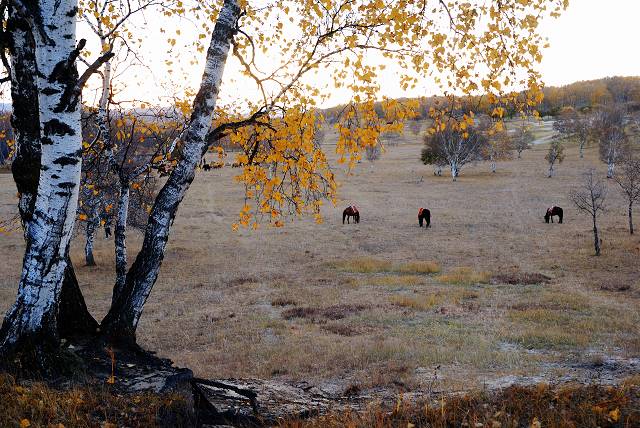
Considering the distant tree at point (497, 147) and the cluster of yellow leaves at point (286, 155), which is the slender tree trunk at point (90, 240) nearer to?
the cluster of yellow leaves at point (286, 155)

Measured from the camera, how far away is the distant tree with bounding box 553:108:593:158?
8481 cm

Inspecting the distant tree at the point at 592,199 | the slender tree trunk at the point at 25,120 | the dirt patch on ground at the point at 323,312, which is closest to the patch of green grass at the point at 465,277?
the dirt patch on ground at the point at 323,312

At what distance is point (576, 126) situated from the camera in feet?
285

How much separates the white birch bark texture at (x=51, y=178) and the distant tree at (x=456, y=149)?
65775mm

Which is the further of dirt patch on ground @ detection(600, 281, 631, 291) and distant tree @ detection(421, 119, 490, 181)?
distant tree @ detection(421, 119, 490, 181)

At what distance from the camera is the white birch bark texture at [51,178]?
4648 mm

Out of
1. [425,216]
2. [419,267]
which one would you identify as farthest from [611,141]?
[419,267]

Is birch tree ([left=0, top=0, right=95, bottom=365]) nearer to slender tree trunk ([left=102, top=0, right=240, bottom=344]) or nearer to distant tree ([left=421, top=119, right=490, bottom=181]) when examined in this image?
slender tree trunk ([left=102, top=0, right=240, bottom=344])

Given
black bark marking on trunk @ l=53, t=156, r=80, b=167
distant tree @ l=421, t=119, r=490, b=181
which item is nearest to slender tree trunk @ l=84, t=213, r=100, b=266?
black bark marking on trunk @ l=53, t=156, r=80, b=167

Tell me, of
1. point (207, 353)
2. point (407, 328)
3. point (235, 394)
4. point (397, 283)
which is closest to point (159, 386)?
point (235, 394)

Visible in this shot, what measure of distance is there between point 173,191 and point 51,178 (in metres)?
1.68

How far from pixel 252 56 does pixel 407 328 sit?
30.1 ft

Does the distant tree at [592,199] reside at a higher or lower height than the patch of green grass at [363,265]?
higher

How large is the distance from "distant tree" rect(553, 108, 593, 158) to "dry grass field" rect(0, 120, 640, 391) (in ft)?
156
